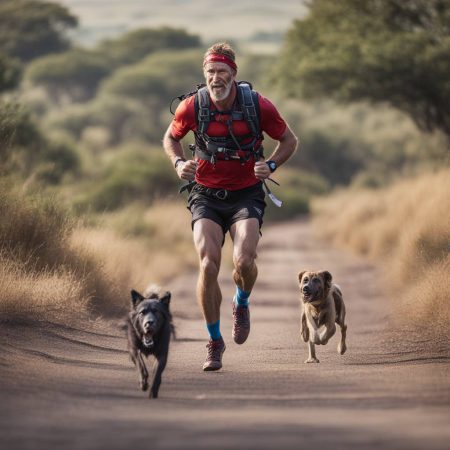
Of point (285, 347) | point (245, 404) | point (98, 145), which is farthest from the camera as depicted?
point (98, 145)

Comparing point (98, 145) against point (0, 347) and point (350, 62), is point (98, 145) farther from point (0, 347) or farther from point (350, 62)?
point (0, 347)

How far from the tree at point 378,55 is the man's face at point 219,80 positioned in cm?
2115

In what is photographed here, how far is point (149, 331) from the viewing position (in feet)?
25.1

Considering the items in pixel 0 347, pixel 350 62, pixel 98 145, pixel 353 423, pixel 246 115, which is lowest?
pixel 353 423

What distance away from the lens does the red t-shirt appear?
356 inches

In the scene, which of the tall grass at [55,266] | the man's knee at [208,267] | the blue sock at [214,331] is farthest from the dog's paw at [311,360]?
the tall grass at [55,266]

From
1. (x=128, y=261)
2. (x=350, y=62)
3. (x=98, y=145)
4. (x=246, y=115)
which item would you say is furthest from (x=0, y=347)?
(x=98, y=145)

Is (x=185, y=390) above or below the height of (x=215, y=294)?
below

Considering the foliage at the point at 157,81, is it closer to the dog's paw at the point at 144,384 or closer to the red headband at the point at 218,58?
the red headband at the point at 218,58

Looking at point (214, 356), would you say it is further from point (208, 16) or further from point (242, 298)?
point (208, 16)

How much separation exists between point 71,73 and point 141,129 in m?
12.6

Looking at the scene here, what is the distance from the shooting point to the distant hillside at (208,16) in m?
124

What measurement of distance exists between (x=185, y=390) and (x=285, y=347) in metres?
3.42

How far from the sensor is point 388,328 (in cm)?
1255
